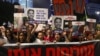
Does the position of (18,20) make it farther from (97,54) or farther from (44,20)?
(97,54)

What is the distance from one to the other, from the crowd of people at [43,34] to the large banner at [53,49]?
0.80 ft

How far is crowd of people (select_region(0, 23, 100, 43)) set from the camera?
5.45 metres

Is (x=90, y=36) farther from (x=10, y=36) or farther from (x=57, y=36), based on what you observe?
(x=10, y=36)

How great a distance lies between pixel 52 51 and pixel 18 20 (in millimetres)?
1007

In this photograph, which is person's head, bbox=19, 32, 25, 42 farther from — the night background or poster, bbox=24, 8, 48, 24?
the night background

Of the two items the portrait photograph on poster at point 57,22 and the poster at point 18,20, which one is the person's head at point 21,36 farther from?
the portrait photograph on poster at point 57,22

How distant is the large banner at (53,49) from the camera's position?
4953mm

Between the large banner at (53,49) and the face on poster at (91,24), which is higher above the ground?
the face on poster at (91,24)

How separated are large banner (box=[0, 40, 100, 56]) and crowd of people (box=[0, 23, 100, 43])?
0.24 meters

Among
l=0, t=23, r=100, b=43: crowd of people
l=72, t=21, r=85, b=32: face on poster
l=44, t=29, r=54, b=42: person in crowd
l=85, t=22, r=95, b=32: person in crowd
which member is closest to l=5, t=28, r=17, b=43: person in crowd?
l=0, t=23, r=100, b=43: crowd of people

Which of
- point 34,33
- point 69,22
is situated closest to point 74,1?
point 69,22

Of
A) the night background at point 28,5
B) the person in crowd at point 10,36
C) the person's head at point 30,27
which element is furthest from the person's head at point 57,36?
the night background at point 28,5

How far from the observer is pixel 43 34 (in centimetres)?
584

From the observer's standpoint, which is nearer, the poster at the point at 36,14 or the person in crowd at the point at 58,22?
the poster at the point at 36,14
